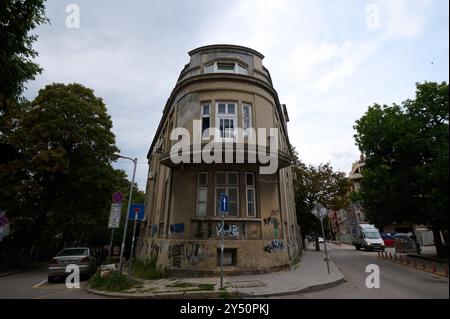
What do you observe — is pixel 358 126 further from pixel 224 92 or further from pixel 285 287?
pixel 285 287

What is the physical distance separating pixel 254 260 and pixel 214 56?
10.8 metres

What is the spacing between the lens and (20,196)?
16.2 metres

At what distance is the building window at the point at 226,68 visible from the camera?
46.3 feet

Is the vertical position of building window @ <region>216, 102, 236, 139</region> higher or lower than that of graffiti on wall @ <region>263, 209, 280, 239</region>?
higher

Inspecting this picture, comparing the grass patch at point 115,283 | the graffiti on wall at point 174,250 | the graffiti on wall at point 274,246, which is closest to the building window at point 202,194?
the graffiti on wall at point 174,250

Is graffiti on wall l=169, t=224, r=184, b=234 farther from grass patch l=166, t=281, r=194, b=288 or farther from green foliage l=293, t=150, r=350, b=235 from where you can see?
green foliage l=293, t=150, r=350, b=235

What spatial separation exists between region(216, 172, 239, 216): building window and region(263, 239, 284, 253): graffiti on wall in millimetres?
2000

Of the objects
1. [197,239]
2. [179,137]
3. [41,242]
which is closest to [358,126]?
[179,137]

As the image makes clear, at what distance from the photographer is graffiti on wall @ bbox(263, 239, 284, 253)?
11.4 metres

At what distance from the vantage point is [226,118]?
509 inches

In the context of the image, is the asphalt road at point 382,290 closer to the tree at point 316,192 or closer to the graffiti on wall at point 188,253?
the graffiti on wall at point 188,253

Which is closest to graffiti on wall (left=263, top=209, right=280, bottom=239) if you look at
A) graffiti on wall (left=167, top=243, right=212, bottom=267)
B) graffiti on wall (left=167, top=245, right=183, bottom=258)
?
Result: graffiti on wall (left=167, top=243, right=212, bottom=267)

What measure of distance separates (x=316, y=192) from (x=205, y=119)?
2442 cm
